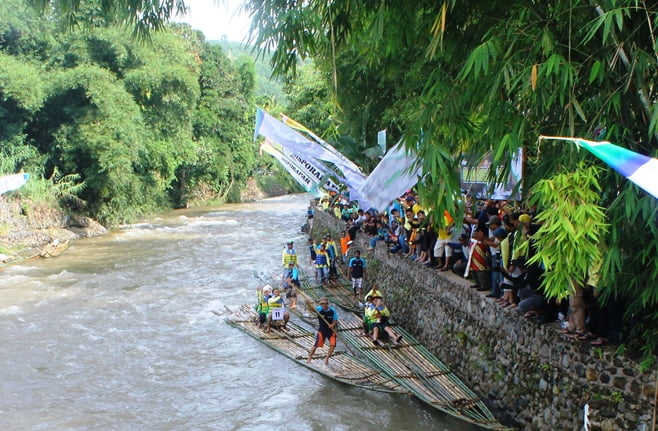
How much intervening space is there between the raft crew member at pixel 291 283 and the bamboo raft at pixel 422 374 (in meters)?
2.04

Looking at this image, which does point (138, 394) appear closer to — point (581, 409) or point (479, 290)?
point (479, 290)

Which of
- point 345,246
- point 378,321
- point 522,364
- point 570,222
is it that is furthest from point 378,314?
point 345,246

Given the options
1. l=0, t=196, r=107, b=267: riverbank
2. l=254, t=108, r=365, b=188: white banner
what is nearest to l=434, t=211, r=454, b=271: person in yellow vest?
l=254, t=108, r=365, b=188: white banner

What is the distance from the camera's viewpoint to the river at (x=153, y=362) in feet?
31.8

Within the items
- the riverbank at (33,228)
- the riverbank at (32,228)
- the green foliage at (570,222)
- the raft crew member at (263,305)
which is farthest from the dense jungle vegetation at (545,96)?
the riverbank at (32,228)

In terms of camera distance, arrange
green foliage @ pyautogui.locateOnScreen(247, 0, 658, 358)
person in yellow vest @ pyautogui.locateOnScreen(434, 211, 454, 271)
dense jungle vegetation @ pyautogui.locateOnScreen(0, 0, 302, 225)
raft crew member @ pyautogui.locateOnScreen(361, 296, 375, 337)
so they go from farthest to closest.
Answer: dense jungle vegetation @ pyautogui.locateOnScreen(0, 0, 302, 225) → raft crew member @ pyautogui.locateOnScreen(361, 296, 375, 337) → person in yellow vest @ pyautogui.locateOnScreen(434, 211, 454, 271) → green foliage @ pyautogui.locateOnScreen(247, 0, 658, 358)

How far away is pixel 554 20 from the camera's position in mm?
6031

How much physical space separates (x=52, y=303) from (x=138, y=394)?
746 cm

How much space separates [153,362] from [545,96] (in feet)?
31.3

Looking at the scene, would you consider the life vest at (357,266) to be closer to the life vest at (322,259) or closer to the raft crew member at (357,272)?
Result: the raft crew member at (357,272)

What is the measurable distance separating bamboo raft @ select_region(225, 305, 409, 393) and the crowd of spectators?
2224 mm

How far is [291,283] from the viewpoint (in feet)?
52.6

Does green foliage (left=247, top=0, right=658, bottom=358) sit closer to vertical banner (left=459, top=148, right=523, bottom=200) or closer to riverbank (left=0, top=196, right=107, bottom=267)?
vertical banner (left=459, top=148, right=523, bottom=200)

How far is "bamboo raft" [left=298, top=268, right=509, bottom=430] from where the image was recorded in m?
8.85
